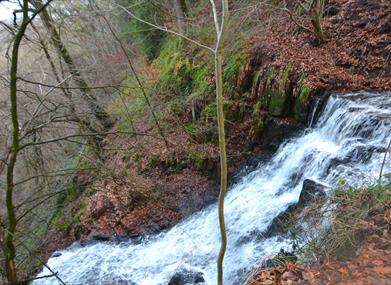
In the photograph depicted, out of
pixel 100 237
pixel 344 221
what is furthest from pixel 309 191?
pixel 100 237

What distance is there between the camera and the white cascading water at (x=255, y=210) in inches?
251

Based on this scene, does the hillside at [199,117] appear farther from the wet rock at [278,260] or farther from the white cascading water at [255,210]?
the wet rock at [278,260]

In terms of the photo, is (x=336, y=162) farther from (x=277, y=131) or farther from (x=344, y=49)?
(x=344, y=49)

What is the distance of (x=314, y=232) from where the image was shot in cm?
468

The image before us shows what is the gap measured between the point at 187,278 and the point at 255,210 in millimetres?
2040

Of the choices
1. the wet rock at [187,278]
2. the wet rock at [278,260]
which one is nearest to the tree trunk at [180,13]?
the wet rock at [187,278]

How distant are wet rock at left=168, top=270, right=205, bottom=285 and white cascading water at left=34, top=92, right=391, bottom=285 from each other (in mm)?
117

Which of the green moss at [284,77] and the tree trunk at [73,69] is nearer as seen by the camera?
the tree trunk at [73,69]

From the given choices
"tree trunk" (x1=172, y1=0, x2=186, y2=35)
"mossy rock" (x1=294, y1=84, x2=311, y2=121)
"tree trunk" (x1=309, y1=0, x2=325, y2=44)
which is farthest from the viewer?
"tree trunk" (x1=172, y1=0, x2=186, y2=35)

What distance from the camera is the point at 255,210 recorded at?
7613 mm

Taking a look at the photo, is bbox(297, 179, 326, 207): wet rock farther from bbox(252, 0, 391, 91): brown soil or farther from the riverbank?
bbox(252, 0, 391, 91): brown soil

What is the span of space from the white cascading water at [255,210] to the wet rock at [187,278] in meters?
0.12

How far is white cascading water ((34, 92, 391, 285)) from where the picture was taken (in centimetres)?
638

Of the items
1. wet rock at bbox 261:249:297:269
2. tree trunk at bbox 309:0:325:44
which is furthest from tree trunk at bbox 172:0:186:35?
wet rock at bbox 261:249:297:269
